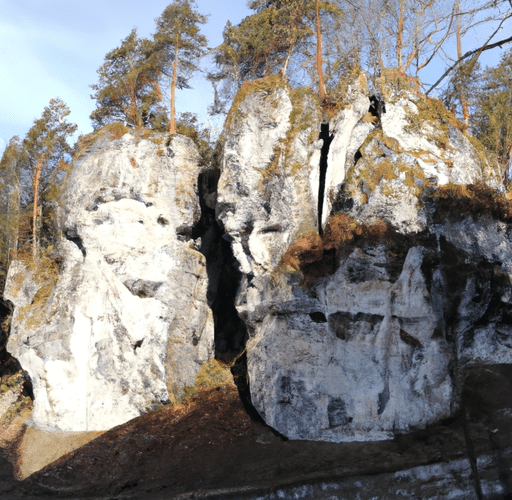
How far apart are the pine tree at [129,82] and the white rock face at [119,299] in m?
2.96

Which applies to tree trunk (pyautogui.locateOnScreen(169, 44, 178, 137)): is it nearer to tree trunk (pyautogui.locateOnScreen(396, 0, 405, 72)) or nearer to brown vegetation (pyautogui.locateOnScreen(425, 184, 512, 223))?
tree trunk (pyautogui.locateOnScreen(396, 0, 405, 72))

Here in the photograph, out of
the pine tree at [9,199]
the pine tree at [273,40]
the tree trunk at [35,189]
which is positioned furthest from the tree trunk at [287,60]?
the pine tree at [9,199]

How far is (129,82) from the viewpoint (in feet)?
63.1

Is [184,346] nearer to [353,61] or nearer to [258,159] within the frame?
[258,159]

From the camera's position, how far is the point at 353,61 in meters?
16.9

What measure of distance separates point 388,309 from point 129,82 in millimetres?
13303

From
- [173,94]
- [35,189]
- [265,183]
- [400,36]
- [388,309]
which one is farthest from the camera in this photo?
[35,189]

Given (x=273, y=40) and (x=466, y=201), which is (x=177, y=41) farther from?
(x=466, y=201)

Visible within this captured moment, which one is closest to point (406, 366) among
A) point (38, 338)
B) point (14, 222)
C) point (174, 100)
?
point (38, 338)

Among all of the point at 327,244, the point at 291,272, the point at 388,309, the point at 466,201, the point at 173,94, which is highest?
the point at 173,94

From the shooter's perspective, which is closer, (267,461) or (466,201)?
(267,461)

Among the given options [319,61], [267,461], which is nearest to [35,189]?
[319,61]

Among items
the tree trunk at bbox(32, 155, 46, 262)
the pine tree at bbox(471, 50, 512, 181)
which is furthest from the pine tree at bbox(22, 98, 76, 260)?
the pine tree at bbox(471, 50, 512, 181)

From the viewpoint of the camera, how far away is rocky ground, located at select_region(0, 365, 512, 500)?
37.2 ft
